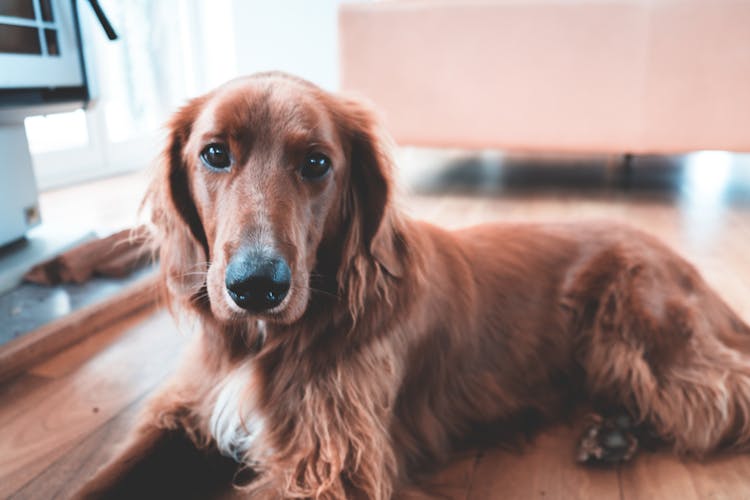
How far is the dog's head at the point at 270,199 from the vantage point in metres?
1.07

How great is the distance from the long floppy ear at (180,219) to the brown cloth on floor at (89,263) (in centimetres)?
95

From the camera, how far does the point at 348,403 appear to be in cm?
123

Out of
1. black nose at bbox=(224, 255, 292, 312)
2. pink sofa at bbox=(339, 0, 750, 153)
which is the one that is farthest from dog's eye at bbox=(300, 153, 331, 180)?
pink sofa at bbox=(339, 0, 750, 153)

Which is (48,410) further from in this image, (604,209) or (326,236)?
(604,209)

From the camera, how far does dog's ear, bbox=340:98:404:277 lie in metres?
1.29

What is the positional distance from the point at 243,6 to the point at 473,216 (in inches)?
120

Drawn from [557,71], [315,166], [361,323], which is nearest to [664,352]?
[361,323]

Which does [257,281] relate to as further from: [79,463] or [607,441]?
[607,441]

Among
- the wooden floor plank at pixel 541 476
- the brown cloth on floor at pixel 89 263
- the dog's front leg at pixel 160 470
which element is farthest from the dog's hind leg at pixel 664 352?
the brown cloth on floor at pixel 89 263

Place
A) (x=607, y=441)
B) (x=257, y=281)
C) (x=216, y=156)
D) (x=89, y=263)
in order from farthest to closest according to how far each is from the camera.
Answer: (x=89, y=263)
(x=607, y=441)
(x=216, y=156)
(x=257, y=281)

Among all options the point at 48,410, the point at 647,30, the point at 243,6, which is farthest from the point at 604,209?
the point at 243,6

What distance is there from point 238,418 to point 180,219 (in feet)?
1.40

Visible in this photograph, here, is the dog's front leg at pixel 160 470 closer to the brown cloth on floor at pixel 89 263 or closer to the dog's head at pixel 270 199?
→ the dog's head at pixel 270 199

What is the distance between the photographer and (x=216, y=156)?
119cm
